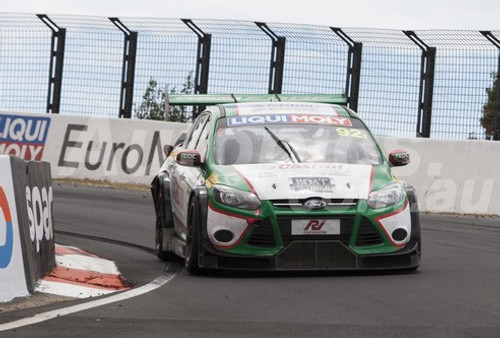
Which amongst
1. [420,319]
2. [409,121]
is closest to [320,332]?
[420,319]

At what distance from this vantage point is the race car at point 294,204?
10.3 m

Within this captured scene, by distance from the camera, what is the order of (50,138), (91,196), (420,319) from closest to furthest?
(420,319), (91,196), (50,138)

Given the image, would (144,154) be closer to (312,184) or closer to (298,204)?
(312,184)

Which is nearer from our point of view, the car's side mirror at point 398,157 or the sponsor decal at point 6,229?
the sponsor decal at point 6,229

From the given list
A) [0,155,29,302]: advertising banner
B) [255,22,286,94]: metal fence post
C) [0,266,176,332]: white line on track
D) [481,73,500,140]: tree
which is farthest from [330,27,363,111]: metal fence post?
[0,155,29,302]: advertising banner

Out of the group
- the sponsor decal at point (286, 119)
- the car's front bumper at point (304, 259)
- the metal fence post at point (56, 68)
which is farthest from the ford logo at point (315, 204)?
the metal fence post at point (56, 68)

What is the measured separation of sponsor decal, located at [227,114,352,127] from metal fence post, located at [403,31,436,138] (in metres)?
10.0

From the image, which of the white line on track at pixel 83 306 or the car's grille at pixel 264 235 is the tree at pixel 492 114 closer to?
the car's grille at pixel 264 235

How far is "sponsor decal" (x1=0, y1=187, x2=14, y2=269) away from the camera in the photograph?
849 cm

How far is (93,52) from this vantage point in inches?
934

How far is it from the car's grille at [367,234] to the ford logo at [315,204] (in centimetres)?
35

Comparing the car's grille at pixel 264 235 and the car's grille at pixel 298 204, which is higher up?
the car's grille at pixel 298 204

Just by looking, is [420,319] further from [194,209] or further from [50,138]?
[50,138]

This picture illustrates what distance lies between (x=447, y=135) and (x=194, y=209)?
36.6ft
